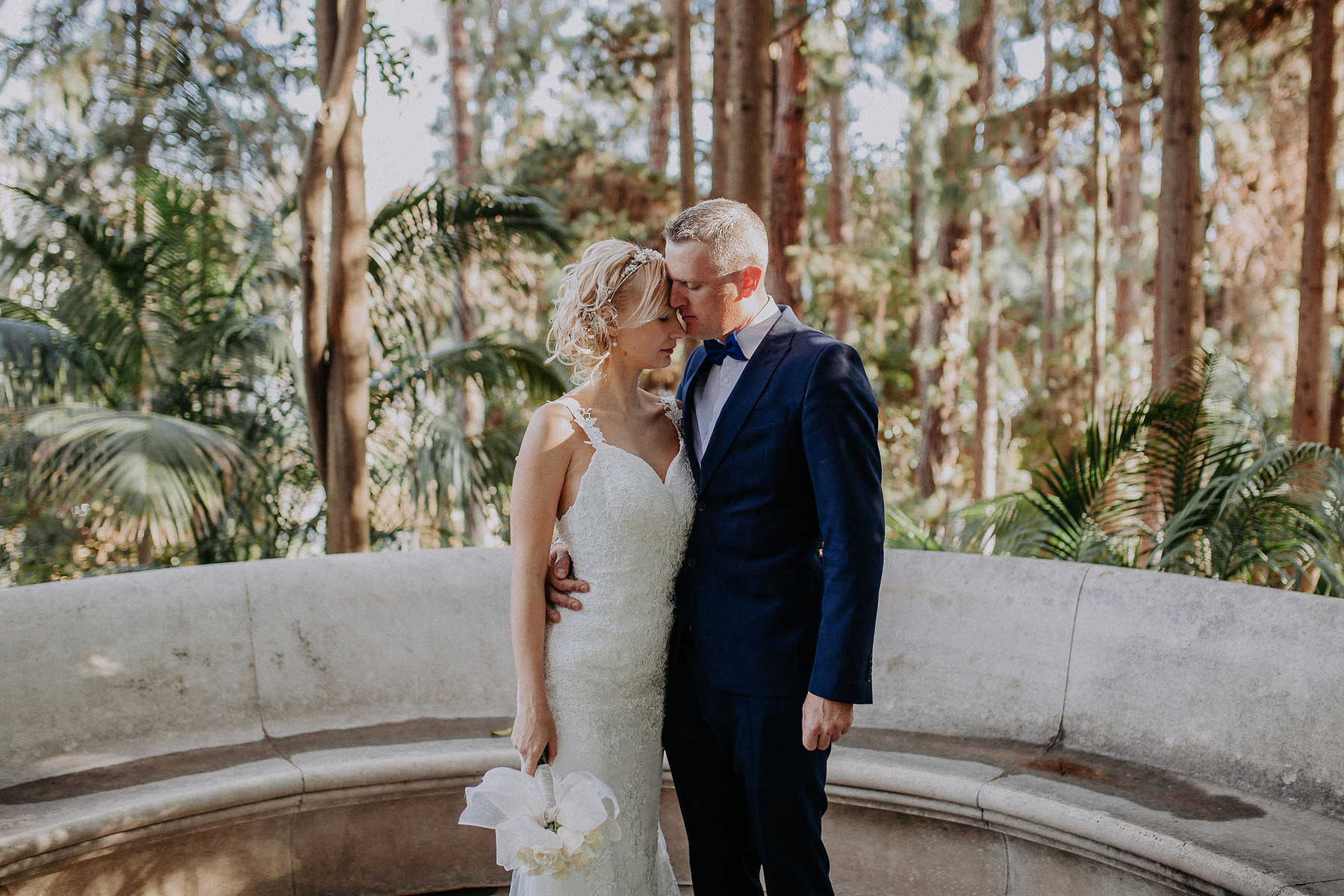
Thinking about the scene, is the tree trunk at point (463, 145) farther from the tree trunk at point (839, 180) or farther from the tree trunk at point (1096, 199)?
the tree trunk at point (1096, 199)

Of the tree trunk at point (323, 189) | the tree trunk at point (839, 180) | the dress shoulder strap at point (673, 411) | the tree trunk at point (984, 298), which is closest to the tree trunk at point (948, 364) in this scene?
the tree trunk at point (984, 298)

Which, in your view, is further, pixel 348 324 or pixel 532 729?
pixel 348 324

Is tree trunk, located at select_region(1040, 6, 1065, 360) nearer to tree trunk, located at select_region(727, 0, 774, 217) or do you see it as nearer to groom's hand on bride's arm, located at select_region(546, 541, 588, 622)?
tree trunk, located at select_region(727, 0, 774, 217)

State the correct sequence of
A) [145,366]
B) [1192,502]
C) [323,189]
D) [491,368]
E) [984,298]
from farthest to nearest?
[984,298]
[145,366]
[491,368]
[323,189]
[1192,502]

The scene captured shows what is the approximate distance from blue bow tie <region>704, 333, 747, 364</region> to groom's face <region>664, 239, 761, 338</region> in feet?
0.07

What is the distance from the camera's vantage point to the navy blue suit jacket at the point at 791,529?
2100 millimetres

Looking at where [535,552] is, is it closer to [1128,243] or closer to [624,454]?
[624,454]

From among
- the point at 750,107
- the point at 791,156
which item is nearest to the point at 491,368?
the point at 750,107

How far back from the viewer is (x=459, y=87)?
1446cm

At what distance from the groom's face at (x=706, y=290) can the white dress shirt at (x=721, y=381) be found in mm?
35

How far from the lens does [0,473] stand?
17.4 feet

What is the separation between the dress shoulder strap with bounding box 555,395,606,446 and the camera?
2.33 metres

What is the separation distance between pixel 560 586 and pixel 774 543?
535 millimetres

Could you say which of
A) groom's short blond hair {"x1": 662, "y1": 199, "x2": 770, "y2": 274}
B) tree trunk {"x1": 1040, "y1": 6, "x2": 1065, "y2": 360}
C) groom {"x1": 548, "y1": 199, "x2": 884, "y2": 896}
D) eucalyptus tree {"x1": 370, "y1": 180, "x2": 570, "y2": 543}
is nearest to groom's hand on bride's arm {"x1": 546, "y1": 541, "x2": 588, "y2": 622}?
groom {"x1": 548, "y1": 199, "x2": 884, "y2": 896}
